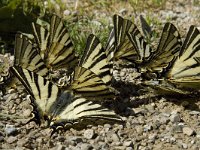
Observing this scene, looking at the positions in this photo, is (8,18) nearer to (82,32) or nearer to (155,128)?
(82,32)

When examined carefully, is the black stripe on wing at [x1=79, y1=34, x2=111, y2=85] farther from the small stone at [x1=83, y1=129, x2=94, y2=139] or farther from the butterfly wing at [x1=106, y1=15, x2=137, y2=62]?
the small stone at [x1=83, y1=129, x2=94, y2=139]

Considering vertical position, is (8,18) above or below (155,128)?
above

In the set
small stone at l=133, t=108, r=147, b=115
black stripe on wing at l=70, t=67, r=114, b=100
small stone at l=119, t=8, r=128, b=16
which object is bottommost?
small stone at l=133, t=108, r=147, b=115

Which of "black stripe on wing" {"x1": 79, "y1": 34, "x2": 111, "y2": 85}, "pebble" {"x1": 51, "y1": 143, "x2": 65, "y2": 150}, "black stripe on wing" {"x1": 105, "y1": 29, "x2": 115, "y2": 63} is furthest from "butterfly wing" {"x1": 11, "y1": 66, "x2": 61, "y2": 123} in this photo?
"black stripe on wing" {"x1": 105, "y1": 29, "x2": 115, "y2": 63}

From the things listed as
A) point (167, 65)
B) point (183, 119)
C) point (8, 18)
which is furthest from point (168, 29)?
point (8, 18)

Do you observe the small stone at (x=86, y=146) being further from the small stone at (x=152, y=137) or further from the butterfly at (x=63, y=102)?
the small stone at (x=152, y=137)
